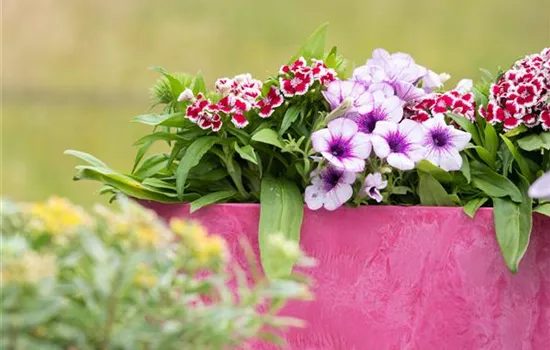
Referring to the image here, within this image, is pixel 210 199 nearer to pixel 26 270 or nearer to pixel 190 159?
pixel 190 159

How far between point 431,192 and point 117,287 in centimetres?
68

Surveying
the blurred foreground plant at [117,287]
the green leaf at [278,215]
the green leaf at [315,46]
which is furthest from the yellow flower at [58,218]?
the green leaf at [315,46]

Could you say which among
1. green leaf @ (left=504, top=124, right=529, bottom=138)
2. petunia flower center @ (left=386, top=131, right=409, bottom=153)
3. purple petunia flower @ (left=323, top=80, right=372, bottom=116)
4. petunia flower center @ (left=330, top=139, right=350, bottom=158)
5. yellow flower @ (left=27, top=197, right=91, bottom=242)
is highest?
purple petunia flower @ (left=323, top=80, right=372, bottom=116)

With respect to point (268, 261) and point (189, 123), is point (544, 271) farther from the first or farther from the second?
point (189, 123)

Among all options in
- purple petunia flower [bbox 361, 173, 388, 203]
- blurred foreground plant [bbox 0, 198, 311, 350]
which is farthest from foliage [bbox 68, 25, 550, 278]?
blurred foreground plant [bbox 0, 198, 311, 350]

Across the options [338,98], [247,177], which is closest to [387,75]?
[338,98]

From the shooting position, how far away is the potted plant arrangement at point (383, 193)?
102 cm

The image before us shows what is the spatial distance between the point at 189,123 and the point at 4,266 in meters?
0.71

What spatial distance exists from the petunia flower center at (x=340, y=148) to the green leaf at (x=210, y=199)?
0.15 metres

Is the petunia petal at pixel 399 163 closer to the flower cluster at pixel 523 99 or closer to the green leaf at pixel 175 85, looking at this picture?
the flower cluster at pixel 523 99

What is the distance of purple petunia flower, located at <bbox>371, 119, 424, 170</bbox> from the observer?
101 cm

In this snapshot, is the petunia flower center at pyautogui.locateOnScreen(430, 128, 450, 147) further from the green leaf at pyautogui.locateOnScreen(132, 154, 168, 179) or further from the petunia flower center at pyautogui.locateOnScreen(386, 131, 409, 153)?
the green leaf at pyautogui.locateOnScreen(132, 154, 168, 179)

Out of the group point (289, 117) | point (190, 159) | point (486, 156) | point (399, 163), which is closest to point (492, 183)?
point (486, 156)

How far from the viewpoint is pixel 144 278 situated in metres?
0.44
